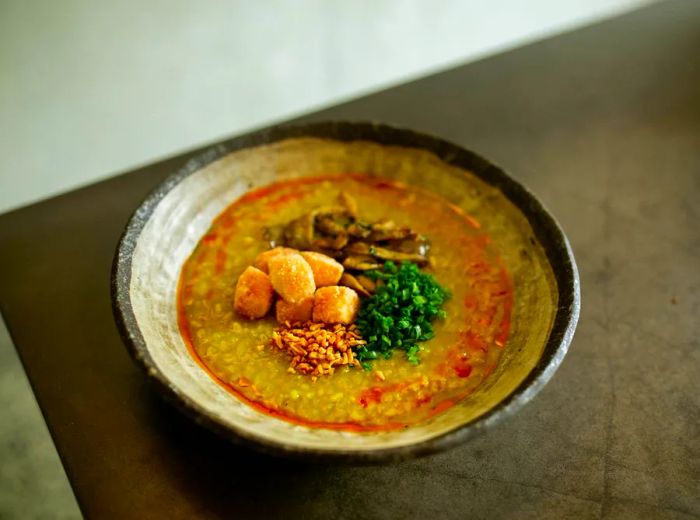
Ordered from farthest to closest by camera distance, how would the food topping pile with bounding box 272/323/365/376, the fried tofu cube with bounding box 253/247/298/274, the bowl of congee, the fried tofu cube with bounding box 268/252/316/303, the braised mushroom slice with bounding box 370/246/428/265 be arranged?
1. the braised mushroom slice with bounding box 370/246/428/265
2. the fried tofu cube with bounding box 253/247/298/274
3. the fried tofu cube with bounding box 268/252/316/303
4. the food topping pile with bounding box 272/323/365/376
5. the bowl of congee

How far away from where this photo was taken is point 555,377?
2.18 meters

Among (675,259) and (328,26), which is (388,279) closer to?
(675,259)

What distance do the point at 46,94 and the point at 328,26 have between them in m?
1.81

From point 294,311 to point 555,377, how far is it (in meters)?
0.89

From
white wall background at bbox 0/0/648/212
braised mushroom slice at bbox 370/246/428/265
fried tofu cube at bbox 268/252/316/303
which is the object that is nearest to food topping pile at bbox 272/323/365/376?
fried tofu cube at bbox 268/252/316/303

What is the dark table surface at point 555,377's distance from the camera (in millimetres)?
1839

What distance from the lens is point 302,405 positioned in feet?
6.21

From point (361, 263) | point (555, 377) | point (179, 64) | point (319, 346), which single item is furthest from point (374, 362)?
point (179, 64)

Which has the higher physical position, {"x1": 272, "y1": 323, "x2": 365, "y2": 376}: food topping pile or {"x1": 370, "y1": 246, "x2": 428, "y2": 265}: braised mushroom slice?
{"x1": 370, "y1": 246, "x2": 428, "y2": 265}: braised mushroom slice

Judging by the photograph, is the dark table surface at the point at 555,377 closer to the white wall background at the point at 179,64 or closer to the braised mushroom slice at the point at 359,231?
the braised mushroom slice at the point at 359,231

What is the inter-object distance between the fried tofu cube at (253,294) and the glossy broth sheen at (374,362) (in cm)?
4

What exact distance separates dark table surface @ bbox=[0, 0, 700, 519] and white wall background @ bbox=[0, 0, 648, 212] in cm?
111

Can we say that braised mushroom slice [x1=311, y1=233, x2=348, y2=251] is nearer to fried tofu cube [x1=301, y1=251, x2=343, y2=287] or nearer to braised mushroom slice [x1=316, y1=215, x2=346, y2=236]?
braised mushroom slice [x1=316, y1=215, x2=346, y2=236]

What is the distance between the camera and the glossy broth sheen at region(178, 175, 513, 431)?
1.91 m
